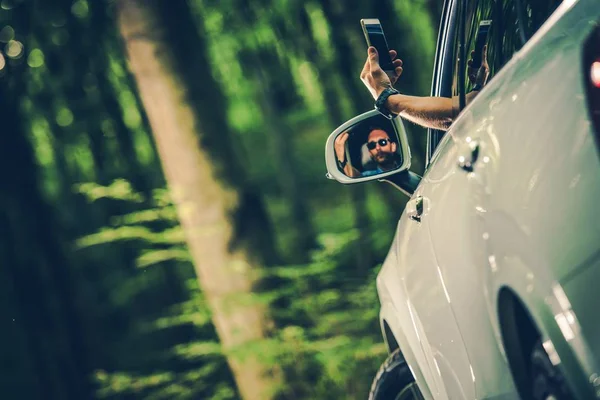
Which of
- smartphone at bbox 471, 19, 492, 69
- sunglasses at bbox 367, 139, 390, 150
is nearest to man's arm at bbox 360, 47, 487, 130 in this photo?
sunglasses at bbox 367, 139, 390, 150

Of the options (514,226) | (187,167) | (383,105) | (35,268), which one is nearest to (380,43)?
(383,105)

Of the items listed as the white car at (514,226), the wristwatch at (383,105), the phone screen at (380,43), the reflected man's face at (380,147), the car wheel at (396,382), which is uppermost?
the phone screen at (380,43)

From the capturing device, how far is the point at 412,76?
7.46 metres

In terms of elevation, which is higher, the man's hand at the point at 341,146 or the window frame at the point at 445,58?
the window frame at the point at 445,58

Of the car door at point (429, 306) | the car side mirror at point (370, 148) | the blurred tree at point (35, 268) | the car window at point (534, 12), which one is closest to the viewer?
the car window at point (534, 12)

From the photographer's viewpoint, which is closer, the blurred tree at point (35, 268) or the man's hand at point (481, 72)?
the man's hand at point (481, 72)

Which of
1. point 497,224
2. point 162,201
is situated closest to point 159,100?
point 162,201

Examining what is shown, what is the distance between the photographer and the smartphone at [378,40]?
2.96 metres

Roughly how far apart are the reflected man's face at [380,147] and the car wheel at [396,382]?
0.74m

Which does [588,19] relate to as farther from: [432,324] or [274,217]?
[274,217]

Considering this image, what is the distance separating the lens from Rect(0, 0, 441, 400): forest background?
5754 mm

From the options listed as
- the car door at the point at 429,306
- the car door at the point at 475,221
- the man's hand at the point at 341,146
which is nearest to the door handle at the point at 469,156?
the car door at the point at 475,221

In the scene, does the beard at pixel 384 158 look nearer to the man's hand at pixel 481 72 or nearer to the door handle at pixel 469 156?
the man's hand at pixel 481 72

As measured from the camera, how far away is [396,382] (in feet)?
10.1
